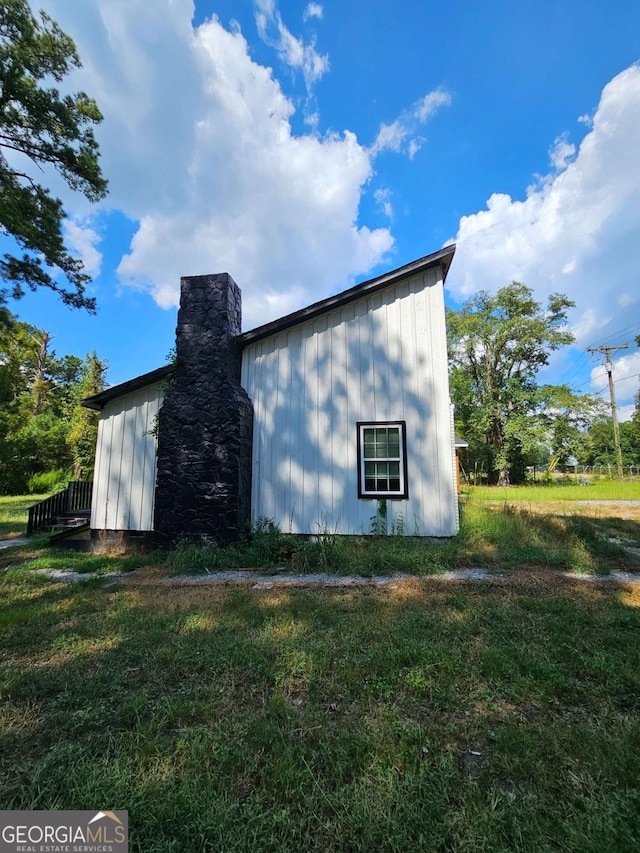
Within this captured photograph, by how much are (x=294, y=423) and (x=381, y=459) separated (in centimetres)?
190

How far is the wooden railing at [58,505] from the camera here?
10000 millimetres

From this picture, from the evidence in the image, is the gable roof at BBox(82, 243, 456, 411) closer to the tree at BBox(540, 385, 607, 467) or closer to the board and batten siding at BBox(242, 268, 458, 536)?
the board and batten siding at BBox(242, 268, 458, 536)

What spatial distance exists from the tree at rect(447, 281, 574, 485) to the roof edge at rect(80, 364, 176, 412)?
75.1ft

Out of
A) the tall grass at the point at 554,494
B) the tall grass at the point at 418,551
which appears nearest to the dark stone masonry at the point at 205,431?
the tall grass at the point at 418,551

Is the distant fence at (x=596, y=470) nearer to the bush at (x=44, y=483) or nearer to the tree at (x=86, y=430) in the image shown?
the tree at (x=86, y=430)

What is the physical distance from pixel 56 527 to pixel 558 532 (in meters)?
12.0

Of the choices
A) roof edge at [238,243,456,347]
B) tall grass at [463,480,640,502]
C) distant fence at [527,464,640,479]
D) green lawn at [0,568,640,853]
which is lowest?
green lawn at [0,568,640,853]

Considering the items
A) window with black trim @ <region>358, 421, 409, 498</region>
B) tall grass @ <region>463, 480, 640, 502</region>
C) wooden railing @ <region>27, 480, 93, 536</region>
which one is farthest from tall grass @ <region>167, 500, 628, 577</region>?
tall grass @ <region>463, 480, 640, 502</region>

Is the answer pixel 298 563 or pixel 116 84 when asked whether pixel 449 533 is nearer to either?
pixel 298 563

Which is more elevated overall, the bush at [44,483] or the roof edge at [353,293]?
the roof edge at [353,293]

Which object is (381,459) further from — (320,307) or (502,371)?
(502,371)

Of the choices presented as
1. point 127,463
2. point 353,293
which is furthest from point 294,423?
point 127,463

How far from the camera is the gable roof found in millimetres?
7254

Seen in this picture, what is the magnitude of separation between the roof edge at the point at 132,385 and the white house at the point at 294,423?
3cm
